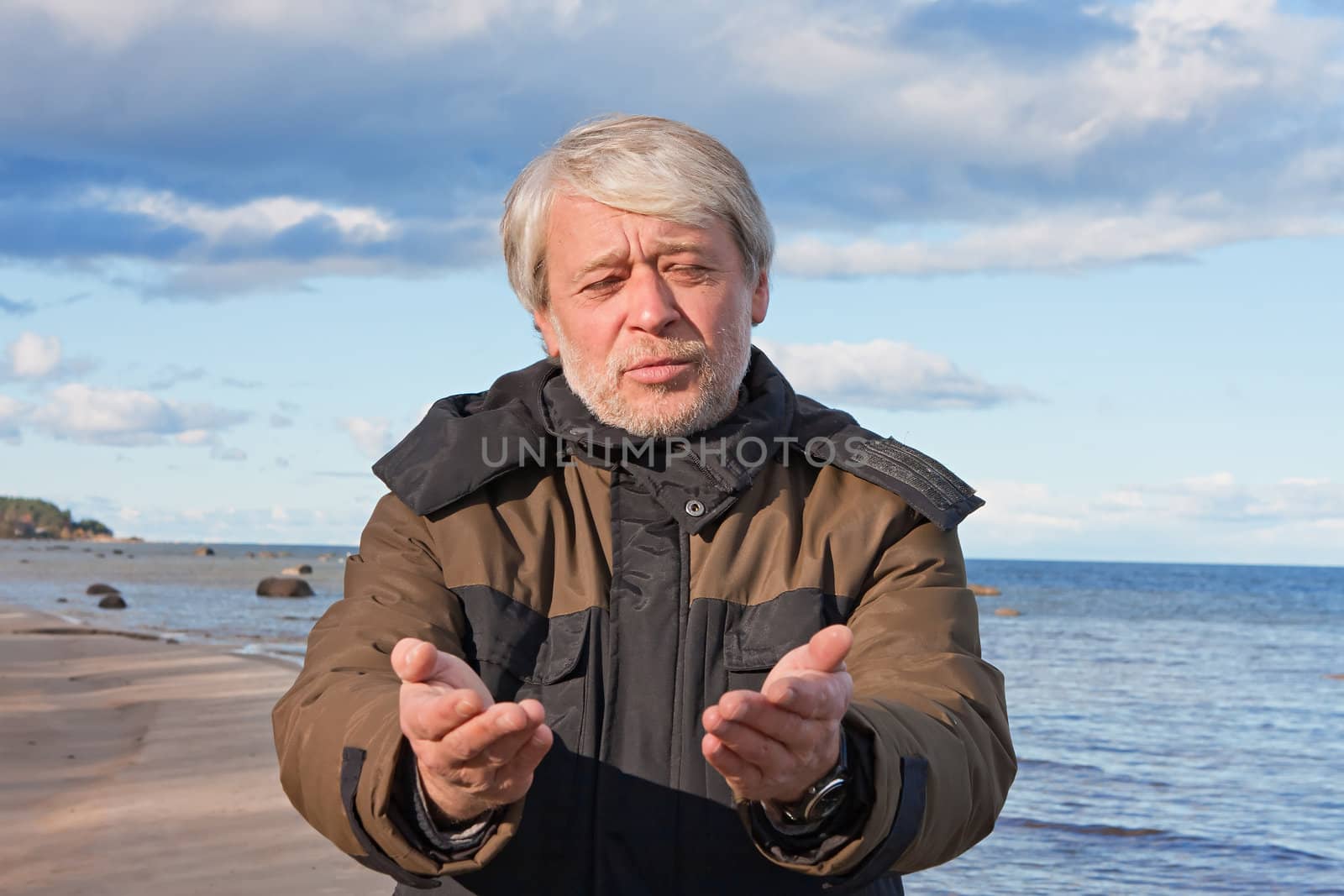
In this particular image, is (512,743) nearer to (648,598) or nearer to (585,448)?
(648,598)

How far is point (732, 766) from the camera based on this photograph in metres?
1.86

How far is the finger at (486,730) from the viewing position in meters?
1.76

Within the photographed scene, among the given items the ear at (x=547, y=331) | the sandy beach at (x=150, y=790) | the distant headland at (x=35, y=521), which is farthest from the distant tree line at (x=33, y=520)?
the ear at (x=547, y=331)

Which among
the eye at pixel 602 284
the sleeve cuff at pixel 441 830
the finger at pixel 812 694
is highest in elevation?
the eye at pixel 602 284

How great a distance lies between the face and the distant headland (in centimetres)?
15575

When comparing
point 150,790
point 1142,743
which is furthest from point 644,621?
point 1142,743

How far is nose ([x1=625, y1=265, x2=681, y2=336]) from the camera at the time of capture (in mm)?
2791

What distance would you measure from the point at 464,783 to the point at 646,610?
66 cm

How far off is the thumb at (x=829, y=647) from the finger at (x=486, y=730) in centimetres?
41

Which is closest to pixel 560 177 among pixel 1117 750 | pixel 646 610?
pixel 646 610

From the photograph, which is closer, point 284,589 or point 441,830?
point 441,830

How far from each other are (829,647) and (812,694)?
0.23 ft

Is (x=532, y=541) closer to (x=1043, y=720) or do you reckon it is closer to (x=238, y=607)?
(x=1043, y=720)

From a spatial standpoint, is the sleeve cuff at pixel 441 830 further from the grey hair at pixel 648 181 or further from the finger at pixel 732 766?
the grey hair at pixel 648 181
